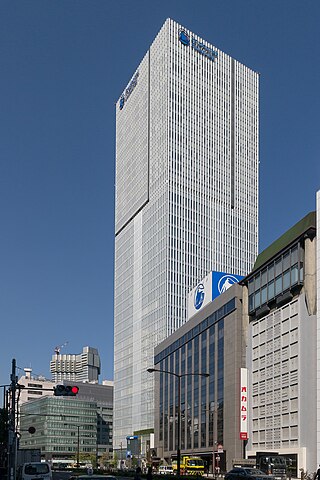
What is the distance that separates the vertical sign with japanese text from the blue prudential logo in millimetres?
35434

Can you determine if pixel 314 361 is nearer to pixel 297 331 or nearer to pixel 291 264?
pixel 297 331

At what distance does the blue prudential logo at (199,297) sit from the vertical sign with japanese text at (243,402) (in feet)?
116

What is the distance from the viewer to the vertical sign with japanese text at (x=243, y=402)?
102 meters

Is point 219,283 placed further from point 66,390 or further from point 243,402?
point 66,390

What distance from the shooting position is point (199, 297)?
13938cm

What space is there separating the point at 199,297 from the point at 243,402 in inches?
1523

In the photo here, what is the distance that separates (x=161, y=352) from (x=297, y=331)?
259ft

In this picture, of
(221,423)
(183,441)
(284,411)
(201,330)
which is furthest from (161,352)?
(284,411)

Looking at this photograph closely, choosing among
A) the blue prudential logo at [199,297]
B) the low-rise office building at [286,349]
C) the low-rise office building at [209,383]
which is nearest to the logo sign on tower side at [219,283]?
the low-rise office building at [209,383]

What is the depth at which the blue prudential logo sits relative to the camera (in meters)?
138

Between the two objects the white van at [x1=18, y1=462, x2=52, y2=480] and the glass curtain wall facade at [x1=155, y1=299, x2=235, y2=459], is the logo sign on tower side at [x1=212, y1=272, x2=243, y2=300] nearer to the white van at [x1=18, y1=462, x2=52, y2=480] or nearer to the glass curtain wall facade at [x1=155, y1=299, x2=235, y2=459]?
the glass curtain wall facade at [x1=155, y1=299, x2=235, y2=459]

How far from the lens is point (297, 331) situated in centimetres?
8444

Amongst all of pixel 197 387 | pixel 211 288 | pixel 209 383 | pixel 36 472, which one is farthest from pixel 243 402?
pixel 36 472

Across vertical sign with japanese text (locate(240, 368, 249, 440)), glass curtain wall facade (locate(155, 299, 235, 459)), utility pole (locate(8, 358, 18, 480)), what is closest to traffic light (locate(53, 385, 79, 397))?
utility pole (locate(8, 358, 18, 480))
